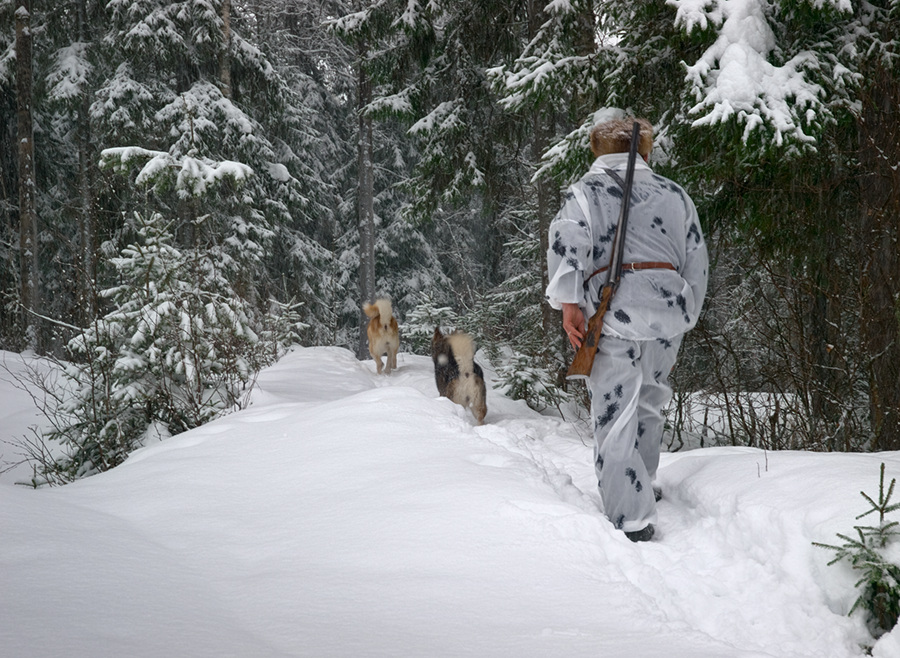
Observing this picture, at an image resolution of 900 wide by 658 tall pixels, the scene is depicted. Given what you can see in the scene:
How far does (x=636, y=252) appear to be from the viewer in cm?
292

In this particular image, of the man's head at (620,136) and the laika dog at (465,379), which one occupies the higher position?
the man's head at (620,136)

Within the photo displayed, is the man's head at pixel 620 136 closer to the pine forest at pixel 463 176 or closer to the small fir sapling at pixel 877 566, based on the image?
the pine forest at pixel 463 176

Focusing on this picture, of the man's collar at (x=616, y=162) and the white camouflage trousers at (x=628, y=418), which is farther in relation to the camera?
the man's collar at (x=616, y=162)

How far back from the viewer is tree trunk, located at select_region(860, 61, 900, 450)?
396 centimetres

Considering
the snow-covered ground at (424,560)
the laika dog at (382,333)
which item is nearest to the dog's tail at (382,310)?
the laika dog at (382,333)

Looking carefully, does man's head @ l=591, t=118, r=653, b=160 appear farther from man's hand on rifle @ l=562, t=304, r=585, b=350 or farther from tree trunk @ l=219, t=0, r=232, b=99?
tree trunk @ l=219, t=0, r=232, b=99

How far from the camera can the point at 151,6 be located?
13.4 meters

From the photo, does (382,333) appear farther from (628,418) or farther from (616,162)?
(628,418)

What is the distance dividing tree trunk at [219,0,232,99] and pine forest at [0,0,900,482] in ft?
0.32

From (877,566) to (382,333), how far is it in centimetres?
892

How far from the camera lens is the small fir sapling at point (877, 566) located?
1.86m

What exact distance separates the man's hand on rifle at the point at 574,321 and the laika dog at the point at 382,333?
7635mm

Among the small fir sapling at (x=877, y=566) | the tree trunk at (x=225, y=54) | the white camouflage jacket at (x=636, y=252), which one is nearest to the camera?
the small fir sapling at (x=877, y=566)

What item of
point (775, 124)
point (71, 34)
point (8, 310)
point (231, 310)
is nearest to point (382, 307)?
point (231, 310)
